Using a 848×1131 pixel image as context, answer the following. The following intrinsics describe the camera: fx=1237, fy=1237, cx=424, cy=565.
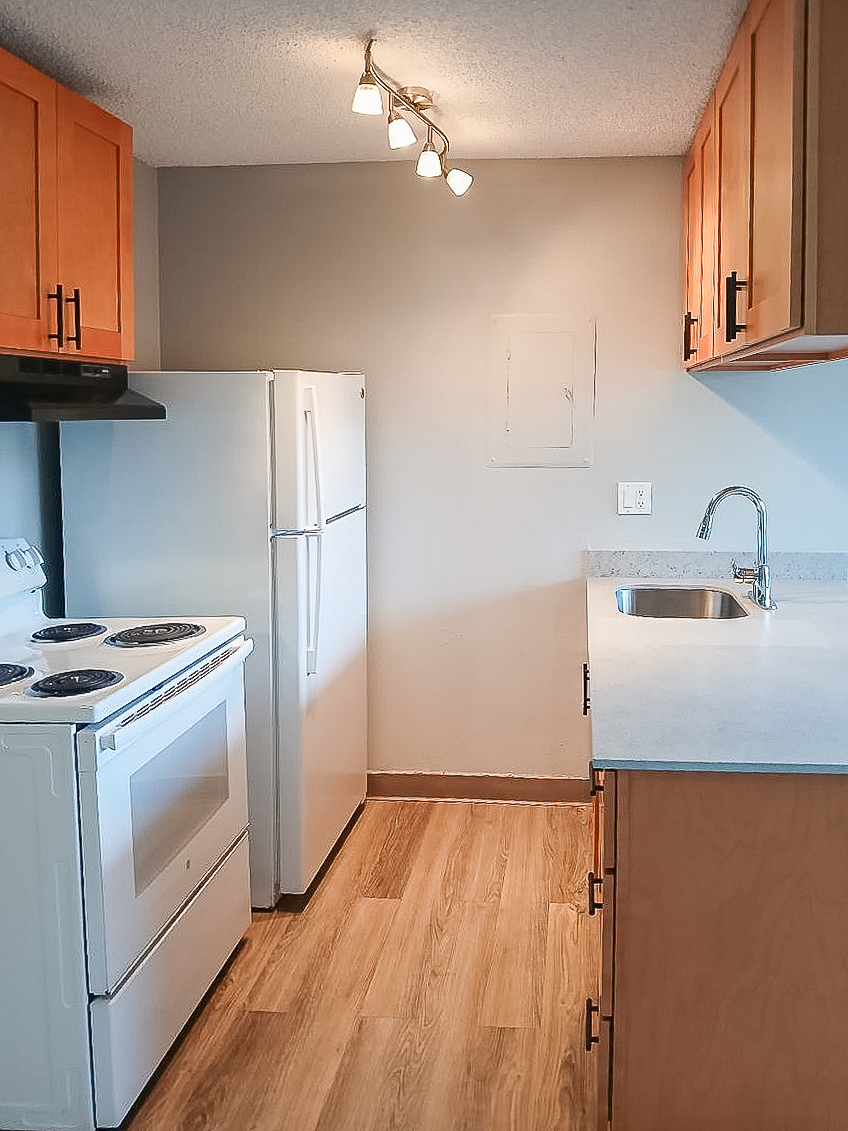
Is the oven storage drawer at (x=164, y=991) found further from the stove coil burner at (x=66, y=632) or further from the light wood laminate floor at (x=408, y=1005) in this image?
the stove coil burner at (x=66, y=632)

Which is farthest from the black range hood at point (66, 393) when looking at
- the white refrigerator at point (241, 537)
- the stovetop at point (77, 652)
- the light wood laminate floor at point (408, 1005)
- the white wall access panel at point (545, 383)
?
the light wood laminate floor at point (408, 1005)

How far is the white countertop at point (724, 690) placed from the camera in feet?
6.78

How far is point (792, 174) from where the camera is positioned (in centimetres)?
210

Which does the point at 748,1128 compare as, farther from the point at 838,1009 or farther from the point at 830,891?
the point at 830,891

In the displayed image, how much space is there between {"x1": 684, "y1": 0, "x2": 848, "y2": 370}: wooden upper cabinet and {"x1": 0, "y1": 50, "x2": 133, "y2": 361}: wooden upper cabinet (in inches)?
60.3

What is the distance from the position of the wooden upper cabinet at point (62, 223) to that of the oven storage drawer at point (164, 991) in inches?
52.8

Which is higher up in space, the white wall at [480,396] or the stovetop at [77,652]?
the white wall at [480,396]

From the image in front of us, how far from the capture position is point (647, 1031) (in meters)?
2.09

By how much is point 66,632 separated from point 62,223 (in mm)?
1003

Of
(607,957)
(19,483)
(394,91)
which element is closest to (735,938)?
(607,957)

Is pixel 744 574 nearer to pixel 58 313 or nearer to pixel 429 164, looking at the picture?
pixel 429 164

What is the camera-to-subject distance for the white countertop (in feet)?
6.78

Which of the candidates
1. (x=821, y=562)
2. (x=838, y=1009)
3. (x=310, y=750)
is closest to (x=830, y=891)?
(x=838, y=1009)

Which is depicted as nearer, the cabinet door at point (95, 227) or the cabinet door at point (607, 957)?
the cabinet door at point (607, 957)
